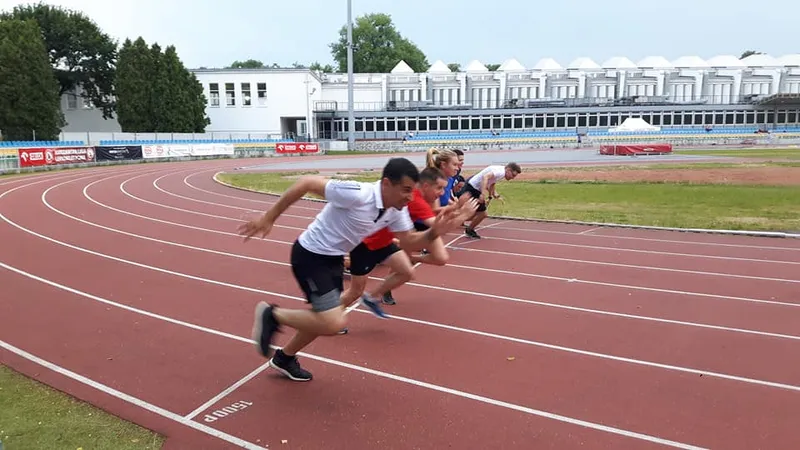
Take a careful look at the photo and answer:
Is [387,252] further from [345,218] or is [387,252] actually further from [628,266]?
[628,266]

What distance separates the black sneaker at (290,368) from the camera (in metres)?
4.64

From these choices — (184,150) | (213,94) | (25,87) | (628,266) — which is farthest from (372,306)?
(213,94)

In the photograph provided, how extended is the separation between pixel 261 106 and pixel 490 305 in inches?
2170

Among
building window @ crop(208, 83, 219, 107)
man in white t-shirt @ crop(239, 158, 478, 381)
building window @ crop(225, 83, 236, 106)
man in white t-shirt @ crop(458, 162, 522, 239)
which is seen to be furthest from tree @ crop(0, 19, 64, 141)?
man in white t-shirt @ crop(239, 158, 478, 381)

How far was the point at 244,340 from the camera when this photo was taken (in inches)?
220

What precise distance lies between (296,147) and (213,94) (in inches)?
663

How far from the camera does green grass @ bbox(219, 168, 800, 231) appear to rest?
1246 cm

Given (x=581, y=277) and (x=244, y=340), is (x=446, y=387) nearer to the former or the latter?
(x=244, y=340)

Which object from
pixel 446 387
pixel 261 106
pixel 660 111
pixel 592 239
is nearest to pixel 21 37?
pixel 261 106

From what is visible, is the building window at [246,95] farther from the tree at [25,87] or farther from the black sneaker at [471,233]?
the black sneaker at [471,233]

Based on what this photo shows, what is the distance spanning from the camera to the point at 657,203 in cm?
1555

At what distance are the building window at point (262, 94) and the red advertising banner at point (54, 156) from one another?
27.0m

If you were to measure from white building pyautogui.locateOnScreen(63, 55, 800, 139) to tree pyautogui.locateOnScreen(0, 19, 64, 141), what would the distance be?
73.9ft

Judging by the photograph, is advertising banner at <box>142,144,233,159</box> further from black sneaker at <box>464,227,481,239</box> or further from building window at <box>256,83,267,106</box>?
black sneaker at <box>464,227,481,239</box>
